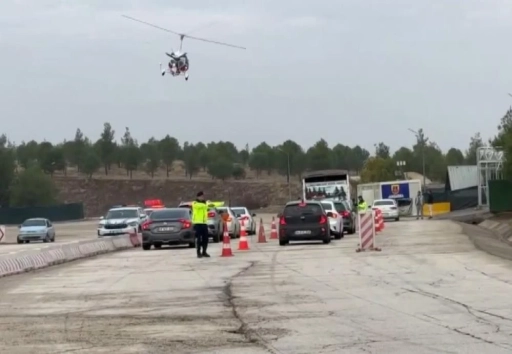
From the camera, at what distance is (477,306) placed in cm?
1519

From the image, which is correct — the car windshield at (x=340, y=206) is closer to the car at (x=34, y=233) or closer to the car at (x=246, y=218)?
the car at (x=246, y=218)

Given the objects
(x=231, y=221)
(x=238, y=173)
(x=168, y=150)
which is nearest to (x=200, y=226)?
(x=231, y=221)

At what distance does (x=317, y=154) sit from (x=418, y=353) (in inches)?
6464

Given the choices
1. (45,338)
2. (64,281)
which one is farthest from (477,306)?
(64,281)

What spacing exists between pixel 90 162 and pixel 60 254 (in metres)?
128

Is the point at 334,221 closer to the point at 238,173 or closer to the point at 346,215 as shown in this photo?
the point at 346,215

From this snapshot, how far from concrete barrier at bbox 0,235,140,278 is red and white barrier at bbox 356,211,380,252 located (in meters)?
8.80

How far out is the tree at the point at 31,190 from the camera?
125 m

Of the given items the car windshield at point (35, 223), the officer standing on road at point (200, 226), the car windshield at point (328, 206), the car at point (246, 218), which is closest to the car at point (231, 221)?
the car at point (246, 218)

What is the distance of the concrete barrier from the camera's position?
89.0 feet

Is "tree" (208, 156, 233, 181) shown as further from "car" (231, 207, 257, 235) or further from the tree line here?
"car" (231, 207, 257, 235)

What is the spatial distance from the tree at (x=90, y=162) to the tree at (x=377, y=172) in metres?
41.0

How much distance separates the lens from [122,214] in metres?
49.8

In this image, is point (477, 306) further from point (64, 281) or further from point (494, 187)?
point (494, 187)
